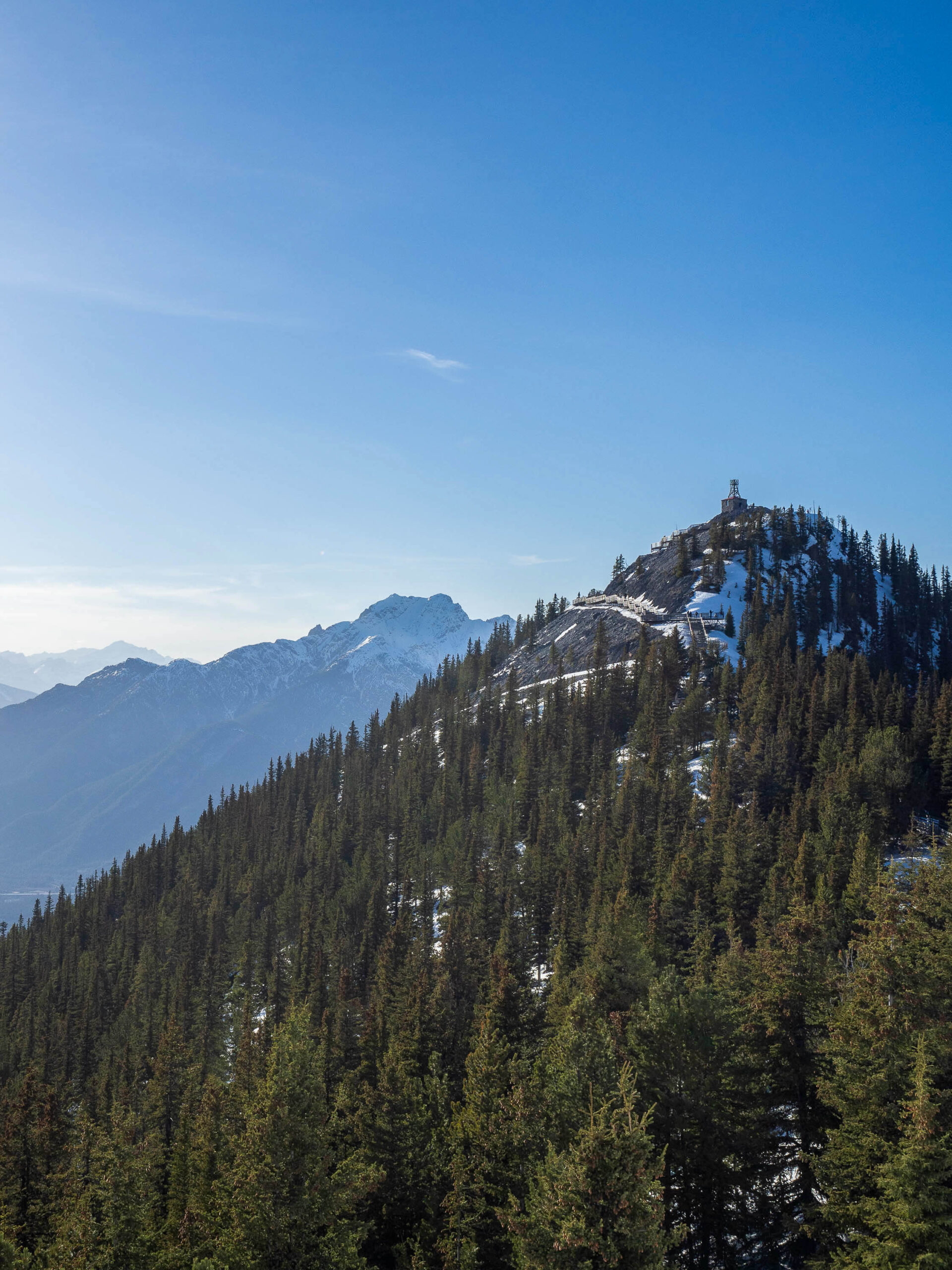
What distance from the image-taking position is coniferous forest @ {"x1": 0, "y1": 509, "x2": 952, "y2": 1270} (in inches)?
1102

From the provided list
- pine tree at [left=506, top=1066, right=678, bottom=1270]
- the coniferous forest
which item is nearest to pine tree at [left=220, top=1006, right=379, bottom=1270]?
the coniferous forest

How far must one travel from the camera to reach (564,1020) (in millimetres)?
49094

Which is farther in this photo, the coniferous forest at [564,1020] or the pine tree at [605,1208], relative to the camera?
the coniferous forest at [564,1020]

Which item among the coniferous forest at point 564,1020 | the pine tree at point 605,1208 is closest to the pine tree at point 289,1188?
the coniferous forest at point 564,1020

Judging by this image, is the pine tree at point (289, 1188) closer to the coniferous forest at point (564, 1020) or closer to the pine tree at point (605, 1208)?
the coniferous forest at point (564, 1020)

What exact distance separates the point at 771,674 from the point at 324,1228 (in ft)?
406

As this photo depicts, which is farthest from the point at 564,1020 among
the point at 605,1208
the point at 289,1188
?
the point at 605,1208

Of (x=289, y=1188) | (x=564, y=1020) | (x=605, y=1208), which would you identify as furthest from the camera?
(x=564, y=1020)

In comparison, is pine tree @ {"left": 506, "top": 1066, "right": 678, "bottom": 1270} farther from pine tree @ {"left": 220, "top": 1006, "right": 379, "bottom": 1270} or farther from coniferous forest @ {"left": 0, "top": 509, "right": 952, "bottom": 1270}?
pine tree @ {"left": 220, "top": 1006, "right": 379, "bottom": 1270}

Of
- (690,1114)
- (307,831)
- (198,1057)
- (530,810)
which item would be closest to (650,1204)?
(690,1114)

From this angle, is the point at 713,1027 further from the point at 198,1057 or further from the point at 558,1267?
the point at 198,1057

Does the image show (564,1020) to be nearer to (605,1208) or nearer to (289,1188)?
(289,1188)

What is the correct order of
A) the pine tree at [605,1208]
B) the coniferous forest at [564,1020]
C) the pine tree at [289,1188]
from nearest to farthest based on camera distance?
1. the pine tree at [605,1208]
2. the pine tree at [289,1188]
3. the coniferous forest at [564,1020]

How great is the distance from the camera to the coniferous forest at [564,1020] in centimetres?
2800
